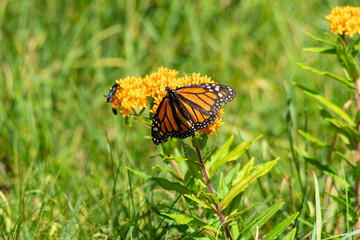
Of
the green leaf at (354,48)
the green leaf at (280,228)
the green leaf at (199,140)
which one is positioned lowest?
the green leaf at (280,228)

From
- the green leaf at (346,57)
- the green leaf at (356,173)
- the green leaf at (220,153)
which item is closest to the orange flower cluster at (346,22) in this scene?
the green leaf at (346,57)

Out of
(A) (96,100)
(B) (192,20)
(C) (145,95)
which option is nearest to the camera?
(C) (145,95)

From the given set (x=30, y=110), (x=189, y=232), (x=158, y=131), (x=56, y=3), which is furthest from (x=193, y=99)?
(x=56, y=3)

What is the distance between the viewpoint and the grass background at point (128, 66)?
186 inches

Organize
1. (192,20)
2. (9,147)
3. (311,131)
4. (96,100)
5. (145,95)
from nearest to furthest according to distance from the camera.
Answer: (145,95) < (9,147) < (311,131) < (96,100) < (192,20)

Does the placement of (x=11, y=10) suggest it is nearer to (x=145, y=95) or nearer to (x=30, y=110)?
(x=30, y=110)

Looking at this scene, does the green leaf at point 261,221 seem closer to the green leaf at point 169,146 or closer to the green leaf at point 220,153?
the green leaf at point 220,153

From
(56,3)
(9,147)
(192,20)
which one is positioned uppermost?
(56,3)

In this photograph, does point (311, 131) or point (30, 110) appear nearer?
point (30, 110)

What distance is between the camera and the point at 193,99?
2695 mm

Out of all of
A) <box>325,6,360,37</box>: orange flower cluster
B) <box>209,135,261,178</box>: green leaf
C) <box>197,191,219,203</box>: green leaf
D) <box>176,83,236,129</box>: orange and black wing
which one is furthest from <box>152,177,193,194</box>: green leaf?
<box>325,6,360,37</box>: orange flower cluster

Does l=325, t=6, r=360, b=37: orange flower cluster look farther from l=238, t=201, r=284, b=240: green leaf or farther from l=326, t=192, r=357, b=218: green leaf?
l=238, t=201, r=284, b=240: green leaf

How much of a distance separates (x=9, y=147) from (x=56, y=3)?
2.74 metres

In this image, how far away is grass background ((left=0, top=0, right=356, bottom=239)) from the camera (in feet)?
15.5
